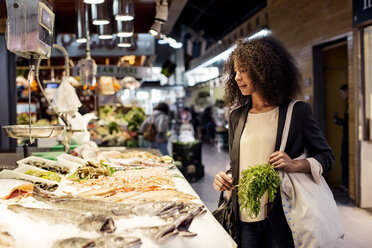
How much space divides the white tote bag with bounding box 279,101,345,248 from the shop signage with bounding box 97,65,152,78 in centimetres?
668

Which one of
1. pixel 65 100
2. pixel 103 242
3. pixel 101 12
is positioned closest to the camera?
pixel 103 242

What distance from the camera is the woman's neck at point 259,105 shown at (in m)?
2.11

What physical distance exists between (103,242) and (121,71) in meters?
7.30

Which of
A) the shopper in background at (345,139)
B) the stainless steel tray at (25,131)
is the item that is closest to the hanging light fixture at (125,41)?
the stainless steel tray at (25,131)

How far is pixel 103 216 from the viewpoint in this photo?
1.49 metres

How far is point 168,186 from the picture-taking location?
2316mm

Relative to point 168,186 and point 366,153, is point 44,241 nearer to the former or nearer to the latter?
point 168,186

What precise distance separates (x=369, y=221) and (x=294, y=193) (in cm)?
373

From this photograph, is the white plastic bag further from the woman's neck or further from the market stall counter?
the woman's neck

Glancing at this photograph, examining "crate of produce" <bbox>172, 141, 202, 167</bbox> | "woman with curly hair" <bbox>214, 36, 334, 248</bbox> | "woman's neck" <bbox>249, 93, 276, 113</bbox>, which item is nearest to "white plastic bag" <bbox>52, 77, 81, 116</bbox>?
"woman with curly hair" <bbox>214, 36, 334, 248</bbox>

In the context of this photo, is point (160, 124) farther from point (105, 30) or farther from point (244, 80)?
point (244, 80)

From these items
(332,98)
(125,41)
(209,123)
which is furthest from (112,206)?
(209,123)

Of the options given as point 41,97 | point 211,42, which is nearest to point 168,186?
point 41,97

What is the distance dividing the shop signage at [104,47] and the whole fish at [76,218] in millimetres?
6094
